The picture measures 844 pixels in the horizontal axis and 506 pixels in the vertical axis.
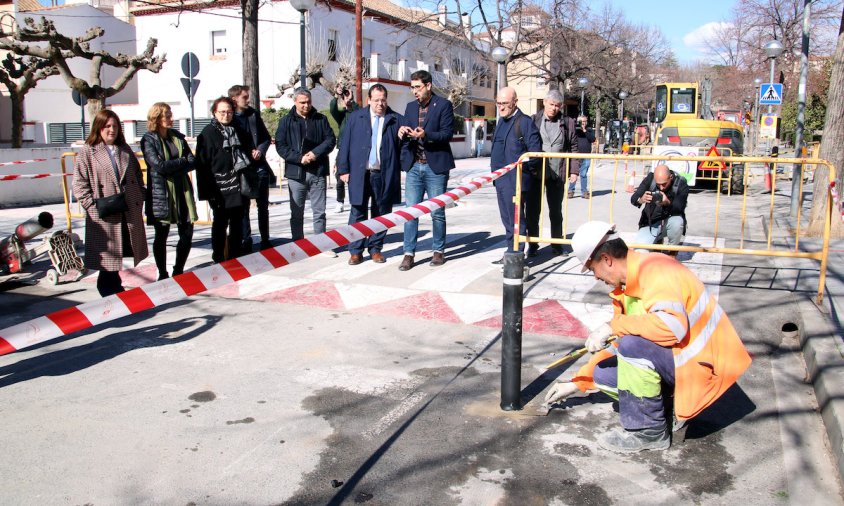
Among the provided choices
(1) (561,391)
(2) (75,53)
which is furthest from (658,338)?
(2) (75,53)

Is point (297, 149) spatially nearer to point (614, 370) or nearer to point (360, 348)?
point (360, 348)

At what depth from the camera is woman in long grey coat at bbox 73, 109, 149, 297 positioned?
625 centimetres

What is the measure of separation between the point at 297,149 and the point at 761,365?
5.48 meters

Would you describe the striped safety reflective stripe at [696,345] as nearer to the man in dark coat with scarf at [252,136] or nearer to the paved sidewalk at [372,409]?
the paved sidewalk at [372,409]

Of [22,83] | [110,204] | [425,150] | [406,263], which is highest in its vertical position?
[22,83]

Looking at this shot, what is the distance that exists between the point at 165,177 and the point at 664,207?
16.7ft

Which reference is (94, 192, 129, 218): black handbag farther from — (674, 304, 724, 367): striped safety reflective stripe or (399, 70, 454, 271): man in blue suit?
(674, 304, 724, 367): striped safety reflective stripe

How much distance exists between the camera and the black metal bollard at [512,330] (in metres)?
4.05

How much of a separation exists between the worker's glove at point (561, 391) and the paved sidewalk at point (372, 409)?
127mm

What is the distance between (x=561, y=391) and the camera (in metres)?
4.13

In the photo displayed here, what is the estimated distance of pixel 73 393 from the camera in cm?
459

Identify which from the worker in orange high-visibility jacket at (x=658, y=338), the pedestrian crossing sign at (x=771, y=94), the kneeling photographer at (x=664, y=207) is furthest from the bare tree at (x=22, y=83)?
the worker in orange high-visibility jacket at (x=658, y=338)

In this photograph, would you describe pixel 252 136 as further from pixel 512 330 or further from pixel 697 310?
pixel 697 310

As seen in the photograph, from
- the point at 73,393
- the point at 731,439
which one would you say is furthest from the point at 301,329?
the point at 731,439
